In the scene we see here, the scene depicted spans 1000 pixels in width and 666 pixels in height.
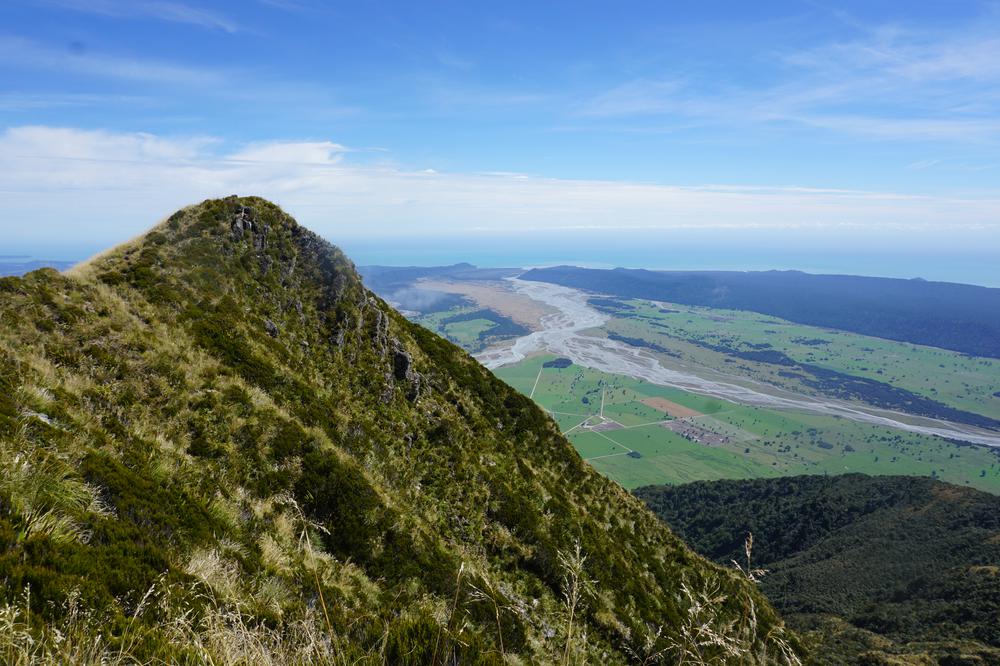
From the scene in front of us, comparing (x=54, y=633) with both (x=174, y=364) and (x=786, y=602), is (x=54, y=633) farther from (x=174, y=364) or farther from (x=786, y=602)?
(x=786, y=602)

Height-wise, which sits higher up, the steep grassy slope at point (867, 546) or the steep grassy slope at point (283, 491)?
the steep grassy slope at point (283, 491)

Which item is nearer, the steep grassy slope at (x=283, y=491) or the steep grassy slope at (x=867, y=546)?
the steep grassy slope at (x=283, y=491)

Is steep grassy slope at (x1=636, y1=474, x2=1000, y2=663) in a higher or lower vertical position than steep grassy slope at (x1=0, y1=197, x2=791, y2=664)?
lower

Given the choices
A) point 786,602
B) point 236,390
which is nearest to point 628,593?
point 236,390

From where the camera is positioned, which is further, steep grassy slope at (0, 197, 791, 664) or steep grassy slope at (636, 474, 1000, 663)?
steep grassy slope at (636, 474, 1000, 663)
